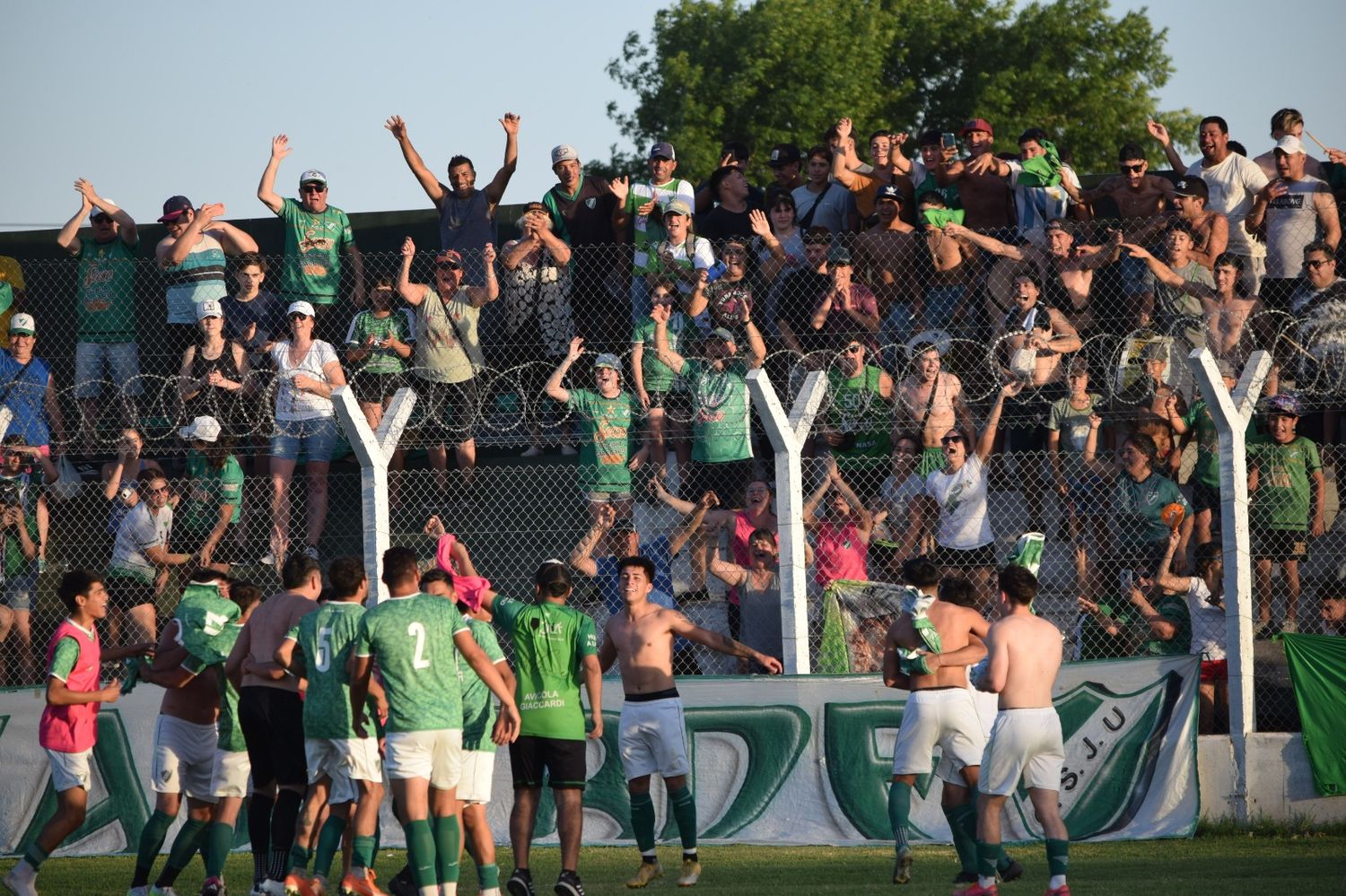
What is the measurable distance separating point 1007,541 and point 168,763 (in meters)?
6.10

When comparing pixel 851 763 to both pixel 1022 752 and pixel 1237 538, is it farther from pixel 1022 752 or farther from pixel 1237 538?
pixel 1237 538

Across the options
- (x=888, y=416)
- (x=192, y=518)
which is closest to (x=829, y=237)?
(x=888, y=416)

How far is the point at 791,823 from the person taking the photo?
463 inches

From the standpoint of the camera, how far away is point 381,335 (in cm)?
1406

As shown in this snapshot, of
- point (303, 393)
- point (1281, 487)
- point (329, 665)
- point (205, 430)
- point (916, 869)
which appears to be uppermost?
point (303, 393)

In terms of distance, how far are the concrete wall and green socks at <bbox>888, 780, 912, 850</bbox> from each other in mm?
2677

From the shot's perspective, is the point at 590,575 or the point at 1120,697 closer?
the point at 1120,697

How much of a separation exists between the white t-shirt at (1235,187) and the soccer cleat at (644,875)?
6.89 meters

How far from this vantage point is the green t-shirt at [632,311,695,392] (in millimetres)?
13234

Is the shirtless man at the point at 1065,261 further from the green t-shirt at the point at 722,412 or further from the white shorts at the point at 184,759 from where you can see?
the white shorts at the point at 184,759

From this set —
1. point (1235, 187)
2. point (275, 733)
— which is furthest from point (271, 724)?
point (1235, 187)

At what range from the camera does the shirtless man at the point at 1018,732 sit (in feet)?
30.2

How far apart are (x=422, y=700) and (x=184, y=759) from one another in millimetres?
2301

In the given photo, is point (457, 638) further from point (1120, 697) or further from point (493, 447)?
point (493, 447)
